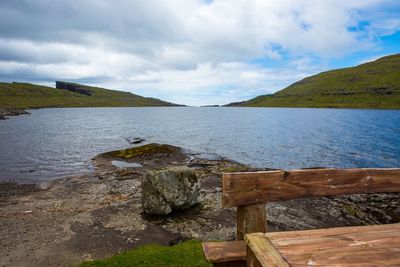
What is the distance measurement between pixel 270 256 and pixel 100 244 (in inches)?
519

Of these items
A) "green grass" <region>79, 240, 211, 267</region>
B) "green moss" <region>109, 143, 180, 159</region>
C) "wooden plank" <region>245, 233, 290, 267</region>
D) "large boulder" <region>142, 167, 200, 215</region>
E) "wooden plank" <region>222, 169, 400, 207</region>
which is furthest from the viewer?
"green moss" <region>109, 143, 180, 159</region>

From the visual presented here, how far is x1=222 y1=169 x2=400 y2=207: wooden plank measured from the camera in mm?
5809

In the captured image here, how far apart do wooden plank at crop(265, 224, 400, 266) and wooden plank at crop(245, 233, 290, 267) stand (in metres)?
0.08

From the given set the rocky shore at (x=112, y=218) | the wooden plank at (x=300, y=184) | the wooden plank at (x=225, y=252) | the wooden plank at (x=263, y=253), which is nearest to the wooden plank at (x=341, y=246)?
the wooden plank at (x=263, y=253)

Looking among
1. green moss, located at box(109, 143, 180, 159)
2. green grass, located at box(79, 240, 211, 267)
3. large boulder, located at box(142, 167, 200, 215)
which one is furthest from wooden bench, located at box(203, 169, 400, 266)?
green moss, located at box(109, 143, 180, 159)

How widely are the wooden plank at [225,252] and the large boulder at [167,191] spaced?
12727 mm

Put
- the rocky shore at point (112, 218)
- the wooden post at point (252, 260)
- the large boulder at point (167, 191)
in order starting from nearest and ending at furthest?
the wooden post at point (252, 260), the rocky shore at point (112, 218), the large boulder at point (167, 191)

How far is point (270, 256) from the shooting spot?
158 inches

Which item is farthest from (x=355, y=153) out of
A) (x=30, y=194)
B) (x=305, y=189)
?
(x=305, y=189)

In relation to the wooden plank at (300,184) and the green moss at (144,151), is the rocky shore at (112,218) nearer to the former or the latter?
the wooden plank at (300,184)

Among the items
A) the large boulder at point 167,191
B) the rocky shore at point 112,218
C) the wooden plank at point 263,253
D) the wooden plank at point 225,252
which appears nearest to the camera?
the wooden plank at point 263,253

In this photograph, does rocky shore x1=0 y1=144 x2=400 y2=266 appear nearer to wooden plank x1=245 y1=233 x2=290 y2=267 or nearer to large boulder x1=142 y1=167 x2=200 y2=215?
large boulder x1=142 y1=167 x2=200 y2=215

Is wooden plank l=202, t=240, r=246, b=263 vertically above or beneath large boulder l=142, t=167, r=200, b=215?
above

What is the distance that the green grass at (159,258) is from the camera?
40.4ft
